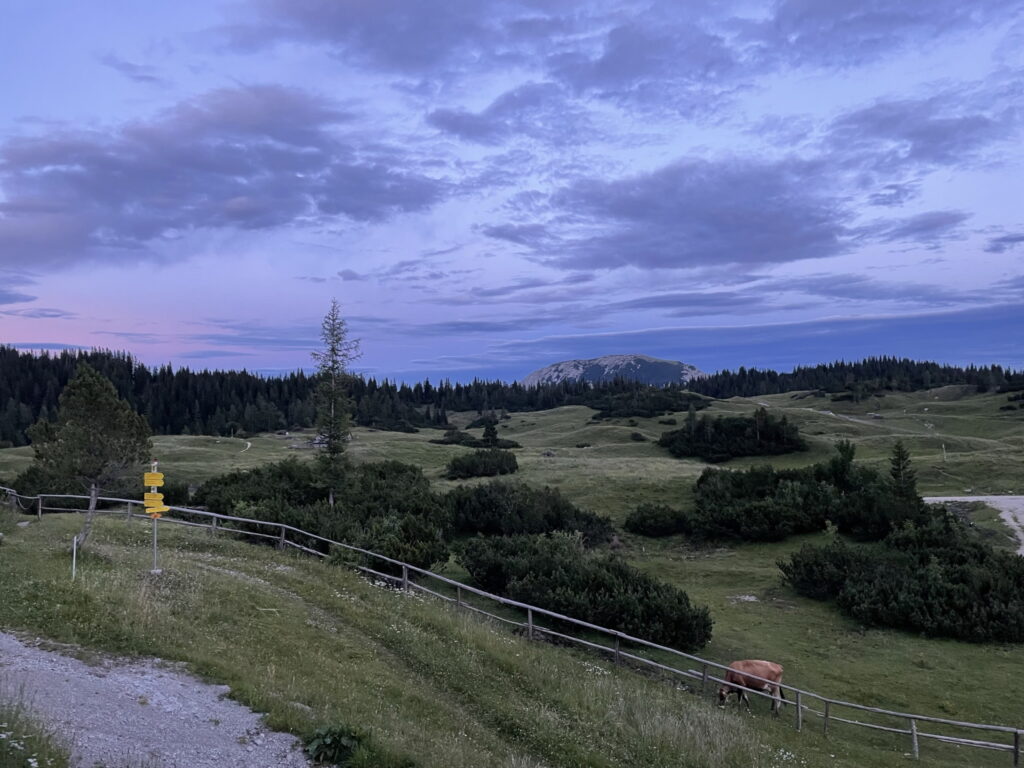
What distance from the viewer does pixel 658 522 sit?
3234cm

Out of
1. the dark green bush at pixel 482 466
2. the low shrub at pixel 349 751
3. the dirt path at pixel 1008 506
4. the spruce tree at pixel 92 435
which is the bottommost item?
the dirt path at pixel 1008 506

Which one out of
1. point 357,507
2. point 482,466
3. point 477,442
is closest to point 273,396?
point 477,442

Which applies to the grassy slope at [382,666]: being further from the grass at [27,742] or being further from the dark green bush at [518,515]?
the dark green bush at [518,515]

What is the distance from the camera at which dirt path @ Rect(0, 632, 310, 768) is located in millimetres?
7965

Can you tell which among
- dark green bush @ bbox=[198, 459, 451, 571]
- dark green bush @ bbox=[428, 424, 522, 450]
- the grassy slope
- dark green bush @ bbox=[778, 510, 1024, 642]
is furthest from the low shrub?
dark green bush @ bbox=[428, 424, 522, 450]

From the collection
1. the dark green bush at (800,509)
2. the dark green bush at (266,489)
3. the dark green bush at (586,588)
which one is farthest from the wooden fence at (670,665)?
the dark green bush at (800,509)

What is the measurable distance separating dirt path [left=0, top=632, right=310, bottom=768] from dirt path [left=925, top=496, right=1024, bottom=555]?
2959 centimetres

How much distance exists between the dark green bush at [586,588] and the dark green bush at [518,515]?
17.4 feet

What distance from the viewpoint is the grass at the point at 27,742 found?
22.2 ft

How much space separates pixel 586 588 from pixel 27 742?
51.5ft

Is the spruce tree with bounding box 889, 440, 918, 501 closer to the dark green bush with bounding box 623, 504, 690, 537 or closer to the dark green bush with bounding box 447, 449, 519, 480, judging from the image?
the dark green bush with bounding box 623, 504, 690, 537

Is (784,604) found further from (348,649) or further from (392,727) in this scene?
(392,727)

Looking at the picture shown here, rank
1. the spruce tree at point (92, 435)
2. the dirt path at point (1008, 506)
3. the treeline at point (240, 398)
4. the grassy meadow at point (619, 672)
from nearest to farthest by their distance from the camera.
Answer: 1. the grassy meadow at point (619, 672)
2. the spruce tree at point (92, 435)
3. the dirt path at point (1008, 506)
4. the treeline at point (240, 398)

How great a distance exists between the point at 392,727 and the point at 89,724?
3.85 metres
